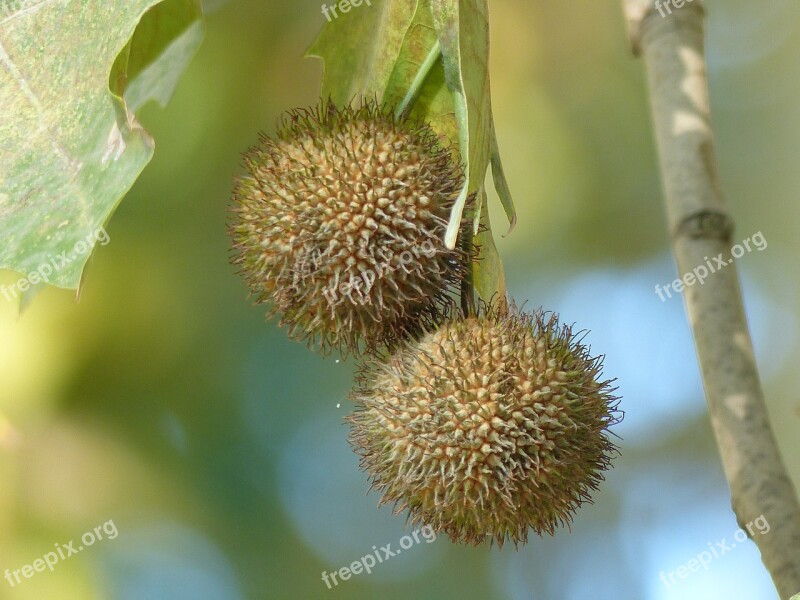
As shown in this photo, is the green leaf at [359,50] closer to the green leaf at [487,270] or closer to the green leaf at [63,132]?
the green leaf at [487,270]

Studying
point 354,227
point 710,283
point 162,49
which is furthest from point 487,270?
point 162,49

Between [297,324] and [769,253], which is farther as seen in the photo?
[769,253]

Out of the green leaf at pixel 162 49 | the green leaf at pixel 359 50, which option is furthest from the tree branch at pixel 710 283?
the green leaf at pixel 162 49

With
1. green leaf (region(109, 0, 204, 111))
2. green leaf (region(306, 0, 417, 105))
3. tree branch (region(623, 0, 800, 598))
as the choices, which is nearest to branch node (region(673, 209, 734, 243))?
tree branch (region(623, 0, 800, 598))

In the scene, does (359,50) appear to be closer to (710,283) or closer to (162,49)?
(162,49)

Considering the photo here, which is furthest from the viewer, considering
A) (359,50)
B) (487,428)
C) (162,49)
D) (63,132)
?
(359,50)

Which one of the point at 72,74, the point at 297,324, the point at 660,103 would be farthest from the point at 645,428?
the point at 72,74

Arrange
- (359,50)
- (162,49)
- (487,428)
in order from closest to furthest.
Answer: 1. (487,428)
2. (162,49)
3. (359,50)

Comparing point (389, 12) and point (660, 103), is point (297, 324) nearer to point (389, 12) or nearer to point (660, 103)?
point (389, 12)
